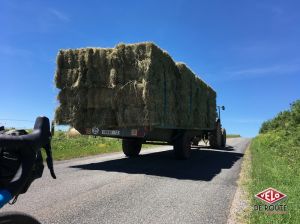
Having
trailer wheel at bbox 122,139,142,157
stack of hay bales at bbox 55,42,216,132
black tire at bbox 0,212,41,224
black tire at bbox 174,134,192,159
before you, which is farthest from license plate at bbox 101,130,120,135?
black tire at bbox 0,212,41,224

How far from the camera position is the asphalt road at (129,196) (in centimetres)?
546

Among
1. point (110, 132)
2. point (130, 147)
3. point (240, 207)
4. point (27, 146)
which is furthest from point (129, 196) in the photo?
point (130, 147)

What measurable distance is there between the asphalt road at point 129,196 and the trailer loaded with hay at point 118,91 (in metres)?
1.62

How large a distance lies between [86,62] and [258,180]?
633 cm

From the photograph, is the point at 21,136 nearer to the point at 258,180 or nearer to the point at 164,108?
the point at 258,180

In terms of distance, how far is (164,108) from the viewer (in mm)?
11977

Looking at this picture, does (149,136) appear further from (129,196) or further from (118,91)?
(129,196)

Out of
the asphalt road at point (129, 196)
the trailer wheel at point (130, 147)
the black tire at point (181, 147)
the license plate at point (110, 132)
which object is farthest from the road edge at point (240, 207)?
the trailer wheel at point (130, 147)

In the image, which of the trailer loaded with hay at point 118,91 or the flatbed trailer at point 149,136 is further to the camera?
the flatbed trailer at point 149,136

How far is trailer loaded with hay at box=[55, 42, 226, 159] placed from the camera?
11.0 meters

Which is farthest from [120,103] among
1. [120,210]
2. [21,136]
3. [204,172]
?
[21,136]

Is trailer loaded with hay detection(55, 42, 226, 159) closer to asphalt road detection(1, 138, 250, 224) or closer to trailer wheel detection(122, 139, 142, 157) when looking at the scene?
asphalt road detection(1, 138, 250, 224)

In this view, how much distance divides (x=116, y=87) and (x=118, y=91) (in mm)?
141

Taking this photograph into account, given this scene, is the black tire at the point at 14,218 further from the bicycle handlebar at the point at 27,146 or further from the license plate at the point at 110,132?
the license plate at the point at 110,132
